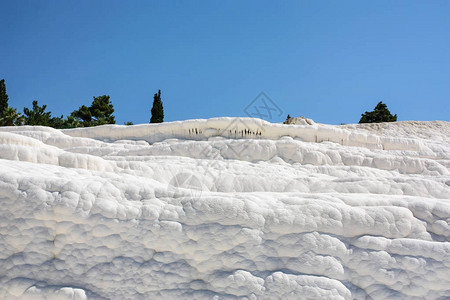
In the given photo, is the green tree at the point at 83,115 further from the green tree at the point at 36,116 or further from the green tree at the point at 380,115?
the green tree at the point at 380,115

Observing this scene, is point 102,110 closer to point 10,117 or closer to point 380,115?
point 10,117

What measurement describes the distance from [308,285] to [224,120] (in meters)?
4.64

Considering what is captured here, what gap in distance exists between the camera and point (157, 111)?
21.1 meters

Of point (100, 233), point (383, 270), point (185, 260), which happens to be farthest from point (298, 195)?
point (100, 233)

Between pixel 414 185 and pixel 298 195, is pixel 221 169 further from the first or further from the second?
pixel 414 185

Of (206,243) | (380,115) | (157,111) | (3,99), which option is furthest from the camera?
(3,99)

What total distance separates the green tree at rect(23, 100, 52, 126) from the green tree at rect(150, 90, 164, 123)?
9.68 meters

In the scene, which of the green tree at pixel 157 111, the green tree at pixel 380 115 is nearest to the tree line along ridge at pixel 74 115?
the green tree at pixel 157 111

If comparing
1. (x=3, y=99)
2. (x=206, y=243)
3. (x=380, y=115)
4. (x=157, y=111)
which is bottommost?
(x=206, y=243)

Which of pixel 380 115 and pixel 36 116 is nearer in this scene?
pixel 380 115

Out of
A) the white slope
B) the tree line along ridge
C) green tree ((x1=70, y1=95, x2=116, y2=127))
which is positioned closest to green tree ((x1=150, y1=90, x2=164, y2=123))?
the tree line along ridge

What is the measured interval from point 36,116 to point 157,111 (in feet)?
35.7

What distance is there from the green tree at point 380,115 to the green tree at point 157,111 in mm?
13586

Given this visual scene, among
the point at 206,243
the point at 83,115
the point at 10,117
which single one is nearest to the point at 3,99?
the point at 10,117
